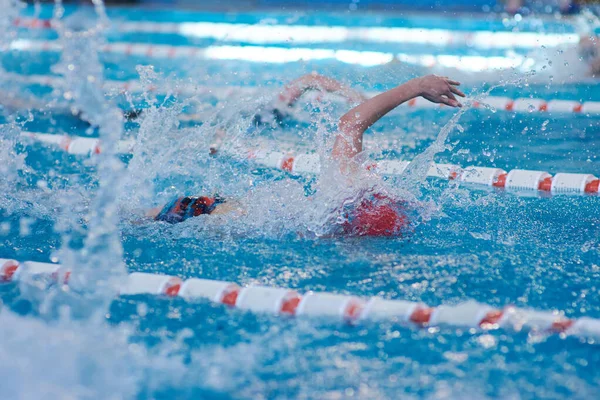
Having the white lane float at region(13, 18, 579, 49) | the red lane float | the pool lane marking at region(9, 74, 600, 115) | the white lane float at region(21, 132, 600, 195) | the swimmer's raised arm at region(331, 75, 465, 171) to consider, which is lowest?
the red lane float

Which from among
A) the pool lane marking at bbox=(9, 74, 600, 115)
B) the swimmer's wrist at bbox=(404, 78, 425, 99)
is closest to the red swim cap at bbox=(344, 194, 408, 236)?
→ the swimmer's wrist at bbox=(404, 78, 425, 99)

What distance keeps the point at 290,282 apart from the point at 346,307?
0.26 meters

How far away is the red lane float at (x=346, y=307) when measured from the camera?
1911 millimetres

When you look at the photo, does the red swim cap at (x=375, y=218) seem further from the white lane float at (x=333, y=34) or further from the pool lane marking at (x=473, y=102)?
the white lane float at (x=333, y=34)

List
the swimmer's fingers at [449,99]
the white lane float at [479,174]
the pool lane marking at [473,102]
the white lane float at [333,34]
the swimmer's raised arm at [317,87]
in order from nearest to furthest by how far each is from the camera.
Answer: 1. the swimmer's fingers at [449,99]
2. the swimmer's raised arm at [317,87]
3. the white lane float at [479,174]
4. the pool lane marking at [473,102]
5. the white lane float at [333,34]

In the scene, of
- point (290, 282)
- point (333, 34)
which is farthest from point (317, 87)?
point (333, 34)

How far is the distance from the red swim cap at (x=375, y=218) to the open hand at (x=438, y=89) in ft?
1.22

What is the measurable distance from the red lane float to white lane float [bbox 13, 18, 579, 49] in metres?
4.68

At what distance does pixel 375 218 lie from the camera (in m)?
2.40

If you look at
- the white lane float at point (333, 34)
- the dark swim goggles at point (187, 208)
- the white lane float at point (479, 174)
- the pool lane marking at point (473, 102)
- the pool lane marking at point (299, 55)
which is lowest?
the dark swim goggles at point (187, 208)

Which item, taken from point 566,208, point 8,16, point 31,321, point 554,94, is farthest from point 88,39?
point 554,94

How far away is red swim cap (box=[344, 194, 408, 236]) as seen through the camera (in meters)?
2.41

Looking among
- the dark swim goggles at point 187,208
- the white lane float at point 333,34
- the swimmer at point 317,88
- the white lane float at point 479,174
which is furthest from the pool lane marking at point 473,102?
the white lane float at point 333,34

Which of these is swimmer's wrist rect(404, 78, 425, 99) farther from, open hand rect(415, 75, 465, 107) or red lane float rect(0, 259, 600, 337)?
red lane float rect(0, 259, 600, 337)
